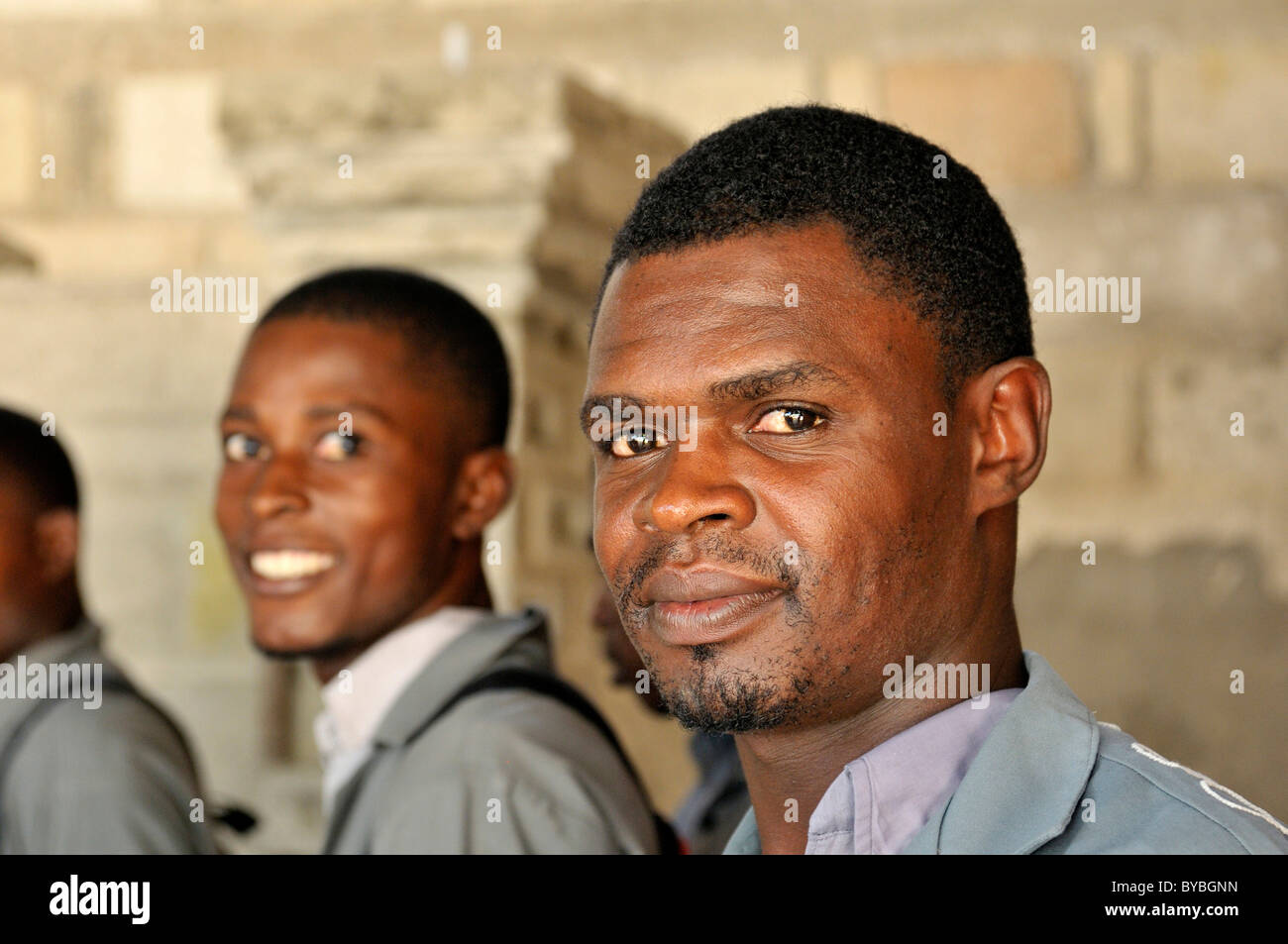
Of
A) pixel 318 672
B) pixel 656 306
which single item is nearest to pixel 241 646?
pixel 318 672

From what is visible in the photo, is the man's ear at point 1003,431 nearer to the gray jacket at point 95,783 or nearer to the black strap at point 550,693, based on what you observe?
the black strap at point 550,693

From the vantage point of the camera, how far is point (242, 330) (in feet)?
12.4

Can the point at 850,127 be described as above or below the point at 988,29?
below

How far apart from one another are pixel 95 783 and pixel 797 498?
1.36 metres

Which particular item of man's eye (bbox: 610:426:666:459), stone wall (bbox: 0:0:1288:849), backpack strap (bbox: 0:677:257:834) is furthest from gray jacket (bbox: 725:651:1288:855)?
stone wall (bbox: 0:0:1288:849)

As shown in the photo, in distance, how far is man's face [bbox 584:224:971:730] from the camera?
3.96 ft

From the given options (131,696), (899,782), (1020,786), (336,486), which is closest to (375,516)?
(336,486)

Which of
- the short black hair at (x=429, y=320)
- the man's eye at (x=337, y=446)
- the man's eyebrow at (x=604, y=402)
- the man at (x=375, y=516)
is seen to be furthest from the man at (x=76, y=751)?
the man's eyebrow at (x=604, y=402)

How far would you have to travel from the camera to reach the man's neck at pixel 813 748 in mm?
1243

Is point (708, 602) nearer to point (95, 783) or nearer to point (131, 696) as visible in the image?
point (95, 783)

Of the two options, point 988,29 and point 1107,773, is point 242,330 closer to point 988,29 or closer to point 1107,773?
point 988,29

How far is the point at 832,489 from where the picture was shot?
1202 millimetres

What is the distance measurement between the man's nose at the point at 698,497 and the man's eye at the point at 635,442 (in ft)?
0.24
